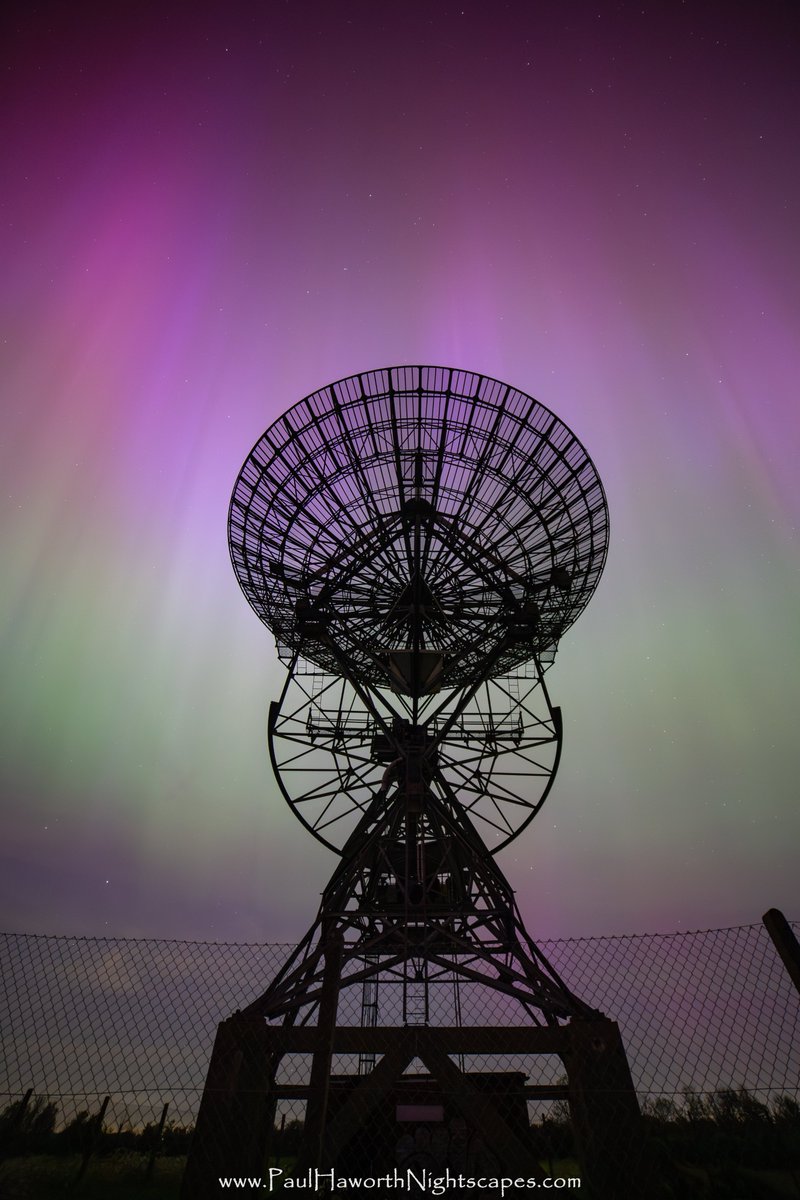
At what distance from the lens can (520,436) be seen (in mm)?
15109

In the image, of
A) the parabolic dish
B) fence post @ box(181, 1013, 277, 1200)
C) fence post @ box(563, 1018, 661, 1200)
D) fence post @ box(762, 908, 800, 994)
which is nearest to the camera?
fence post @ box(762, 908, 800, 994)

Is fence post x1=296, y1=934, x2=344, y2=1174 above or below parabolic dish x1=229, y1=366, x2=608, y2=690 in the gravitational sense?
below

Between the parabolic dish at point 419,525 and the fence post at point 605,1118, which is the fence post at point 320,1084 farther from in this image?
the parabolic dish at point 419,525

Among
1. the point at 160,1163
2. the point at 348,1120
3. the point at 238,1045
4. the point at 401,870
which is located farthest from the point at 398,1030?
the point at 160,1163

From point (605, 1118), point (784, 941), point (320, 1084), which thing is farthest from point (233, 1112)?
point (784, 941)

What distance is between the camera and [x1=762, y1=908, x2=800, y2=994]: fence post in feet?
15.7

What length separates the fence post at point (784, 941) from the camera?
189 inches

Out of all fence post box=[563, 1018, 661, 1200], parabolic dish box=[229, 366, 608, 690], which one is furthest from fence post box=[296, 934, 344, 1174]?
parabolic dish box=[229, 366, 608, 690]

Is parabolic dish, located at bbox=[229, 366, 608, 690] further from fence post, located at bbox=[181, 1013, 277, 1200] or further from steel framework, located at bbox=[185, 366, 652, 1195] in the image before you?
fence post, located at bbox=[181, 1013, 277, 1200]

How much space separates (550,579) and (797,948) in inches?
441

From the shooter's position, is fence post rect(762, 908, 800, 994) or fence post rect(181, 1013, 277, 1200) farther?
fence post rect(181, 1013, 277, 1200)

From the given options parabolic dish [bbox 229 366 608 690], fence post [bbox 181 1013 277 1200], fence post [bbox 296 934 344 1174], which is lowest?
fence post [bbox 181 1013 277 1200]

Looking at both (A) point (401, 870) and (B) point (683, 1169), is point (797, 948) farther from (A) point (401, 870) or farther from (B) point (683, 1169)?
(B) point (683, 1169)

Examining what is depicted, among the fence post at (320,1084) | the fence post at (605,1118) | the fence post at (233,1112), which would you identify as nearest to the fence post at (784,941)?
the fence post at (320,1084)
